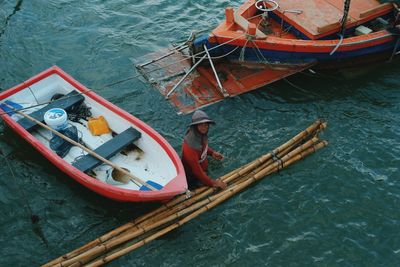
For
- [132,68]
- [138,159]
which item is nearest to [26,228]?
[138,159]

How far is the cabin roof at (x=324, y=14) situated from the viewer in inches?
487

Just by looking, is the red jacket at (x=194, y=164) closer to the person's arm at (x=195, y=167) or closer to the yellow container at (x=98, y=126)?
the person's arm at (x=195, y=167)

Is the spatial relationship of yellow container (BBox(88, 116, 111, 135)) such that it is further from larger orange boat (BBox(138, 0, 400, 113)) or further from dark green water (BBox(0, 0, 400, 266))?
larger orange boat (BBox(138, 0, 400, 113))

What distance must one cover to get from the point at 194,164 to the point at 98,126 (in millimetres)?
3299

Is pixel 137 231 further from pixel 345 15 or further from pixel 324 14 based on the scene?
pixel 324 14

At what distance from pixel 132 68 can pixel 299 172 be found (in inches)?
268

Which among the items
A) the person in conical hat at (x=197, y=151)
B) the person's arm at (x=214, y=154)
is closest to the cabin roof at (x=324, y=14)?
the person's arm at (x=214, y=154)

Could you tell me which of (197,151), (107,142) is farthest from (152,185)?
(107,142)

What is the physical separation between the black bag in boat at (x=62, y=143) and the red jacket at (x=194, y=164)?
3.13 meters

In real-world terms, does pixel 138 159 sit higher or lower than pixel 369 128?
lower

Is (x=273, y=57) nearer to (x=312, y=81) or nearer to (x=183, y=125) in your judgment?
(x=312, y=81)

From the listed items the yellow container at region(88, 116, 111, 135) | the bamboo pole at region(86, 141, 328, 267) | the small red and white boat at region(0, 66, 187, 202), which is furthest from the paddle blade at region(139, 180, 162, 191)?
the yellow container at region(88, 116, 111, 135)

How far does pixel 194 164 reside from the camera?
9.03 meters

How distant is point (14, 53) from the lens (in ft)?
48.1
